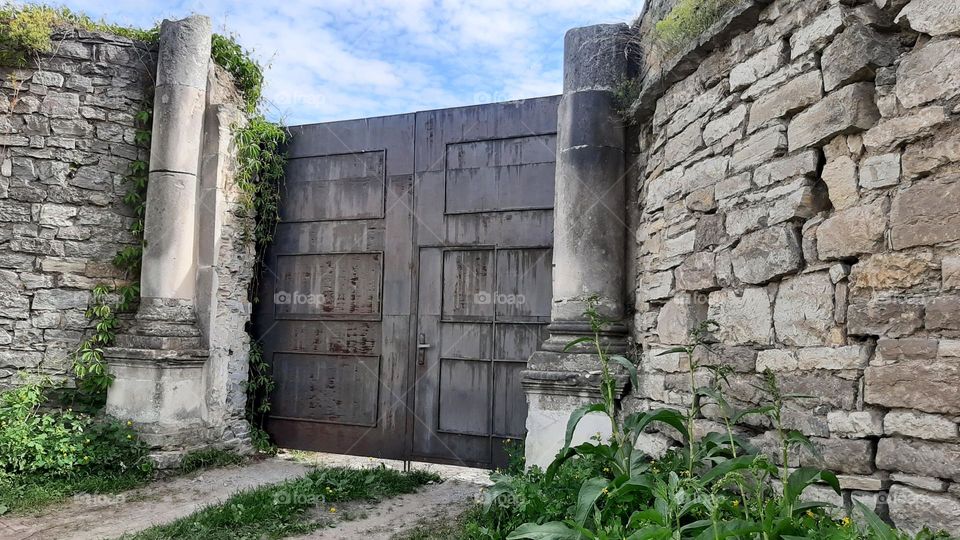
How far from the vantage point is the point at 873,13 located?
7.54ft

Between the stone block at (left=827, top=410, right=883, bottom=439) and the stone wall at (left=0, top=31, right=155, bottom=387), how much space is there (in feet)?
17.3

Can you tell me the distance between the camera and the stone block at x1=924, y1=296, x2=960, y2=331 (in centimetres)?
194

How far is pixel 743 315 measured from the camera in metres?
2.83

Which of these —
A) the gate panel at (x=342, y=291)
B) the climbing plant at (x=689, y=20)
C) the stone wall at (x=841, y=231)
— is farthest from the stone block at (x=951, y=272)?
the gate panel at (x=342, y=291)

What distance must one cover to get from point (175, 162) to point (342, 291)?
174cm

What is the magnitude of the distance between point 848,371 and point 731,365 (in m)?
0.63

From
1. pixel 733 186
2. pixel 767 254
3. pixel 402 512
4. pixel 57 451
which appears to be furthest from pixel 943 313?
pixel 57 451

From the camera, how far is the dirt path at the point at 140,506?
11.8ft

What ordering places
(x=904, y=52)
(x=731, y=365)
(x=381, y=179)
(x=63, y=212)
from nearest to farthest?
(x=904, y=52)
(x=731, y=365)
(x=63, y=212)
(x=381, y=179)

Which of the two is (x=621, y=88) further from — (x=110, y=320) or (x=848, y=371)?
(x=110, y=320)

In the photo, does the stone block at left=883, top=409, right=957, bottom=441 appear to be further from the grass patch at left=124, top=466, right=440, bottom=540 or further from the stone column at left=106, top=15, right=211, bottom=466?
the stone column at left=106, top=15, right=211, bottom=466

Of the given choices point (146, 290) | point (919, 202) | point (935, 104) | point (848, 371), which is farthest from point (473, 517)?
point (146, 290)

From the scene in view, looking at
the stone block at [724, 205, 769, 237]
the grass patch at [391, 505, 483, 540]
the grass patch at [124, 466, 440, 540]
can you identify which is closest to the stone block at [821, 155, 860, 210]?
the stone block at [724, 205, 769, 237]

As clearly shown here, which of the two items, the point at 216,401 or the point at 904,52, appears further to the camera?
the point at 216,401
